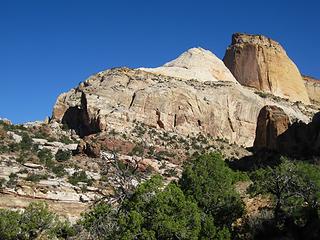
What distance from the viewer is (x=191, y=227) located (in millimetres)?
22156

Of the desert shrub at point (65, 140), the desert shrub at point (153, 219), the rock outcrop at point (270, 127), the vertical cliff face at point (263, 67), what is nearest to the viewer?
the desert shrub at point (153, 219)

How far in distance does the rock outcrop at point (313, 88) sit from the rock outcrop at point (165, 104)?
93.1 feet

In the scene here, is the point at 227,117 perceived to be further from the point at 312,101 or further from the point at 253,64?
the point at 312,101

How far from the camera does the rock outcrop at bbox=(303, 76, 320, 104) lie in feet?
396

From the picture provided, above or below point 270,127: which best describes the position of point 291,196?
below

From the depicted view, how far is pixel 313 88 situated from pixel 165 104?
57.8m

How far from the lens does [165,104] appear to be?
77688 millimetres

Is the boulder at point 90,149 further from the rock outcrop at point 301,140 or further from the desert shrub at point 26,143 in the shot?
the rock outcrop at point 301,140

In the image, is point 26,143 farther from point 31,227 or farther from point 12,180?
point 31,227

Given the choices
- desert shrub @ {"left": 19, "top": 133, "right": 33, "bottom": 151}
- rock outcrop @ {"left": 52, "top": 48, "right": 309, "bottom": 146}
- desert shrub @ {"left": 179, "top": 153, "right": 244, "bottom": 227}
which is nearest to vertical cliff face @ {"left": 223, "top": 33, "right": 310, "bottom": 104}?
rock outcrop @ {"left": 52, "top": 48, "right": 309, "bottom": 146}

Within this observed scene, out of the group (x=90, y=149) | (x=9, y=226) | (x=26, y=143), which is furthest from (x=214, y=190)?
(x=26, y=143)

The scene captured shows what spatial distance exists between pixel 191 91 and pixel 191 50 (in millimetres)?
24123

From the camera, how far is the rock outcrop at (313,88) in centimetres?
12055

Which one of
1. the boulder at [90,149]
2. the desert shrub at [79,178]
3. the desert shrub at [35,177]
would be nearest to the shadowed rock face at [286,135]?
the boulder at [90,149]
